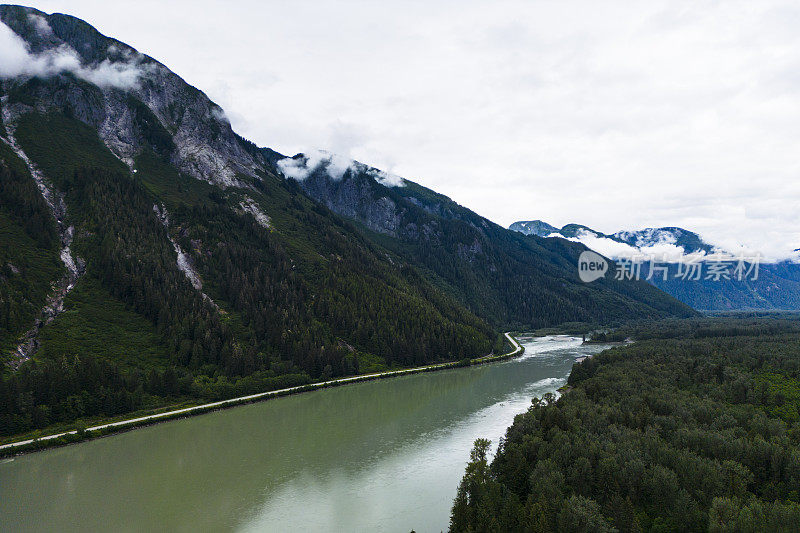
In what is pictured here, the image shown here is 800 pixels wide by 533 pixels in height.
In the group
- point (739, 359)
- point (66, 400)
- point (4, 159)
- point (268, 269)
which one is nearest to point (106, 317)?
point (66, 400)

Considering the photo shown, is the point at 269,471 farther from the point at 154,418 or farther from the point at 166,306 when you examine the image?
the point at 166,306

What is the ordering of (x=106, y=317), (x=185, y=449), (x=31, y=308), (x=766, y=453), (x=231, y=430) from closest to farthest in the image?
1. (x=766, y=453)
2. (x=185, y=449)
3. (x=231, y=430)
4. (x=31, y=308)
5. (x=106, y=317)

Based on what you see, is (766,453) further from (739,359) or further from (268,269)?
(268,269)

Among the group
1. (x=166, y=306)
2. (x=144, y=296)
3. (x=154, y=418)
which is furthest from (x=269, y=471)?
(x=144, y=296)

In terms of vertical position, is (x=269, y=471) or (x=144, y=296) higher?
(x=144, y=296)

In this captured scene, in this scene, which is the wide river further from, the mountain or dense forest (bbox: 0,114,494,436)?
the mountain

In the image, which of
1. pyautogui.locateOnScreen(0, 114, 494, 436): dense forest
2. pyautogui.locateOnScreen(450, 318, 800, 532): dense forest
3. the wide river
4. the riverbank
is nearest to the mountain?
pyautogui.locateOnScreen(0, 114, 494, 436): dense forest
